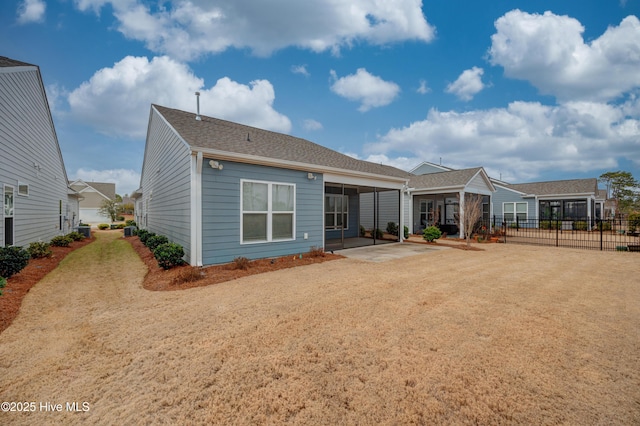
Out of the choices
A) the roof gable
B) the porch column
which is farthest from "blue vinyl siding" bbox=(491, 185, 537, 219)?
the porch column

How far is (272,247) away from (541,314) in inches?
258

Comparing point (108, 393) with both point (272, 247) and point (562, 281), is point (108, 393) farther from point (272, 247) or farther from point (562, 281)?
point (562, 281)

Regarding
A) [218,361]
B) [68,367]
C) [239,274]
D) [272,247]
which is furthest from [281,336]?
[272,247]

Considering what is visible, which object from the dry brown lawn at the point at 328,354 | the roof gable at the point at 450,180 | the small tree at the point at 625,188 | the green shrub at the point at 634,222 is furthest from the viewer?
the small tree at the point at 625,188

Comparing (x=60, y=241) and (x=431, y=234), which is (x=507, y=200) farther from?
(x=60, y=241)

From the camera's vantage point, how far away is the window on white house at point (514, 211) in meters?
24.2

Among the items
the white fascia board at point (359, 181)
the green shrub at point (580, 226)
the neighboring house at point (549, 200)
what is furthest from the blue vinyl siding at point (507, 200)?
the white fascia board at point (359, 181)

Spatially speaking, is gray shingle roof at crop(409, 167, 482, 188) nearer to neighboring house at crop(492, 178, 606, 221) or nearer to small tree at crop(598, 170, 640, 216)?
neighboring house at crop(492, 178, 606, 221)

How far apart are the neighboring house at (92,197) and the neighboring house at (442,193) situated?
109 feet

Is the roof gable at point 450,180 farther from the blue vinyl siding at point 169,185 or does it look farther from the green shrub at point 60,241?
the green shrub at point 60,241

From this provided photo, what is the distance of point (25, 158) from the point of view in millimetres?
8914

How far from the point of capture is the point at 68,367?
272cm

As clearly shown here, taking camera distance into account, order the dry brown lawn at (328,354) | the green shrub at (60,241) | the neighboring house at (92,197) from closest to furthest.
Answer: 1. the dry brown lawn at (328,354)
2. the green shrub at (60,241)
3. the neighboring house at (92,197)

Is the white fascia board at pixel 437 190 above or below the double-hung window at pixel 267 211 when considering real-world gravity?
above
